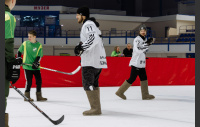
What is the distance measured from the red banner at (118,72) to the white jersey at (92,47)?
240 inches

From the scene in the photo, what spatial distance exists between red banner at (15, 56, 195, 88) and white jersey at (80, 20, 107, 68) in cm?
609

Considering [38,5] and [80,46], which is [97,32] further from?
[38,5]

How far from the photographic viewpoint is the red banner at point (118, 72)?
10836mm

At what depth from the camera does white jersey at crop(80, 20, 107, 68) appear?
470 centimetres

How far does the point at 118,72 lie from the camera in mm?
11594

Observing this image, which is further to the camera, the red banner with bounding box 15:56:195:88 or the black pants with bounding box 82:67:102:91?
the red banner with bounding box 15:56:195:88

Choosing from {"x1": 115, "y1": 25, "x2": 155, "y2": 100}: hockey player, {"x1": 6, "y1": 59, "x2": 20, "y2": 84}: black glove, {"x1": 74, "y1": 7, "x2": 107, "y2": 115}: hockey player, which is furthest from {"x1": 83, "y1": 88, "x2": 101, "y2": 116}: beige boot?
{"x1": 115, "y1": 25, "x2": 155, "y2": 100}: hockey player

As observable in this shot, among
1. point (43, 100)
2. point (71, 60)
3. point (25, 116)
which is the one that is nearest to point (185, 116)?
point (25, 116)

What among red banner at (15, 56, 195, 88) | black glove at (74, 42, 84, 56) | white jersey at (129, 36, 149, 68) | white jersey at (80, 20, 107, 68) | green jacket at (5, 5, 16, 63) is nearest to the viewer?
green jacket at (5, 5, 16, 63)

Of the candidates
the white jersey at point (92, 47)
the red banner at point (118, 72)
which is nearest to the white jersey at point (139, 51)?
the white jersey at point (92, 47)

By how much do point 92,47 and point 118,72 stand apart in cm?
691

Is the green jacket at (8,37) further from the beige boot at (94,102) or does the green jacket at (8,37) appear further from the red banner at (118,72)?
the red banner at (118,72)

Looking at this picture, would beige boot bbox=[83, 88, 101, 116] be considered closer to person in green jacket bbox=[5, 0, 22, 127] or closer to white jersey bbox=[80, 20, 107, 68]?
white jersey bbox=[80, 20, 107, 68]

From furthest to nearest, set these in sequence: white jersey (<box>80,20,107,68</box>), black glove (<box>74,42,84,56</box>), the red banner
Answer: the red banner → white jersey (<box>80,20,107,68</box>) → black glove (<box>74,42,84,56</box>)
